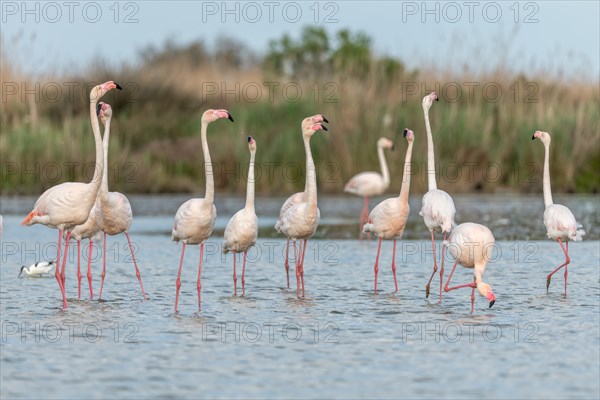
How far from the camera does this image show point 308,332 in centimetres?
784

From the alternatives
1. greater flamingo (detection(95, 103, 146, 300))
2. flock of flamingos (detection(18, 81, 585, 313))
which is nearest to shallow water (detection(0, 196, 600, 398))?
flock of flamingos (detection(18, 81, 585, 313))

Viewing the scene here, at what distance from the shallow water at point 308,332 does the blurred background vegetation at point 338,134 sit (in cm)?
780

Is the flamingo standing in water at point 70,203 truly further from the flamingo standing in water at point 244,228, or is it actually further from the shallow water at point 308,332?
the flamingo standing in water at point 244,228

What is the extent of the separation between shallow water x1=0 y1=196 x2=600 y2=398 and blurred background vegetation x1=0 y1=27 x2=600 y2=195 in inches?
307

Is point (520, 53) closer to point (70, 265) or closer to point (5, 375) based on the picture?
point (70, 265)

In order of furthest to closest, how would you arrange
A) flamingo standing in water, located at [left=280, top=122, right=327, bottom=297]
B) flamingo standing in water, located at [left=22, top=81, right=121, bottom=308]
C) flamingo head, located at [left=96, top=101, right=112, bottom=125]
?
flamingo head, located at [left=96, top=101, right=112, bottom=125], flamingo standing in water, located at [left=280, top=122, right=327, bottom=297], flamingo standing in water, located at [left=22, top=81, right=121, bottom=308]

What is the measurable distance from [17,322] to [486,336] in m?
3.40

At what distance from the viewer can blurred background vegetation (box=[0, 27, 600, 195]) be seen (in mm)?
21078

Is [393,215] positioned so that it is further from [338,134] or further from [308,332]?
[338,134]

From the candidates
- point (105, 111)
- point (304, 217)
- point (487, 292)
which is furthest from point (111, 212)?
point (487, 292)

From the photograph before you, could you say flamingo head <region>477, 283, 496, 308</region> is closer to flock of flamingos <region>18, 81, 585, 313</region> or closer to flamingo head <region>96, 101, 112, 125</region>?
flock of flamingos <region>18, 81, 585, 313</region>

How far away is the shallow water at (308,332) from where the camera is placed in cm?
617

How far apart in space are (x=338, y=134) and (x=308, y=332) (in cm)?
1350

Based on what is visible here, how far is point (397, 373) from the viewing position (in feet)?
21.1
